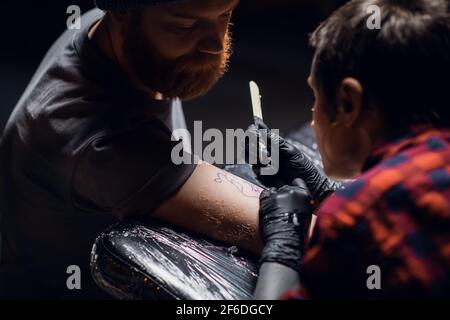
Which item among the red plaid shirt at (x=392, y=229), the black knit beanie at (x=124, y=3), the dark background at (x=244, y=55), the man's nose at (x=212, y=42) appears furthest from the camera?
the dark background at (x=244, y=55)

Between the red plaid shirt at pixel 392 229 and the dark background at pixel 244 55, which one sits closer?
the red plaid shirt at pixel 392 229

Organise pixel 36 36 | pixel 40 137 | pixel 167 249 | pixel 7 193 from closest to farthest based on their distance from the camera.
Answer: pixel 167 249, pixel 40 137, pixel 7 193, pixel 36 36

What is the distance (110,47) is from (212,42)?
0.23 metres

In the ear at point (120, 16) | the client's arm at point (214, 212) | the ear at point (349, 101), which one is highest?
the ear at point (120, 16)

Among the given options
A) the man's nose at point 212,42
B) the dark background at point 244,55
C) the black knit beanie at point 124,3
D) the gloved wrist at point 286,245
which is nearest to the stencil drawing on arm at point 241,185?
the gloved wrist at point 286,245

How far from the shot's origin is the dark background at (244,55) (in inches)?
137

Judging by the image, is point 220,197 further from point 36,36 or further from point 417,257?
point 36,36

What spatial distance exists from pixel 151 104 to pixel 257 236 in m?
0.40

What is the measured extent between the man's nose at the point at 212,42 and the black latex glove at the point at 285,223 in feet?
1.04

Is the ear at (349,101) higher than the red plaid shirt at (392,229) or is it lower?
higher

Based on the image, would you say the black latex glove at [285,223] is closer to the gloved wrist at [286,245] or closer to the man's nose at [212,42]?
the gloved wrist at [286,245]

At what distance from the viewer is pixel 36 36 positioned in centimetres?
393

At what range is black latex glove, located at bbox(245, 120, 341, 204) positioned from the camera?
167 centimetres
